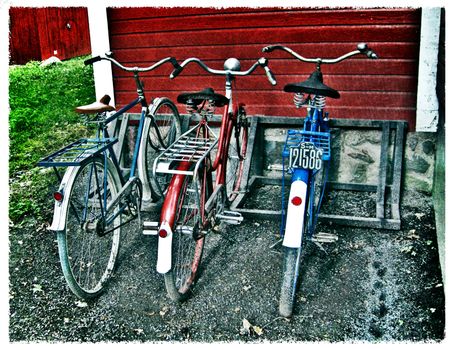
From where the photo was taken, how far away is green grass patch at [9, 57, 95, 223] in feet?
16.9

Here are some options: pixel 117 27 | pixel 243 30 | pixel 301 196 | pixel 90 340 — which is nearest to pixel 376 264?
pixel 301 196

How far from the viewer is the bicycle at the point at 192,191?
3.04 m

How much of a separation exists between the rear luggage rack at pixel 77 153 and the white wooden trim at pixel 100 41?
243cm

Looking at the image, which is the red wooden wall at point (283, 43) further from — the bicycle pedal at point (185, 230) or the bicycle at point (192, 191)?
the bicycle pedal at point (185, 230)

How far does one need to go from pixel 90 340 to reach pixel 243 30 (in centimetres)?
373

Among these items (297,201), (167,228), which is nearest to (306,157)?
(297,201)

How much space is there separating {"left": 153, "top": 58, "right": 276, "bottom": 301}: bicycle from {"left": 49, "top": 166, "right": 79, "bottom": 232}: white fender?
0.60 meters

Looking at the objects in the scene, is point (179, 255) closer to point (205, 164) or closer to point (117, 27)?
point (205, 164)

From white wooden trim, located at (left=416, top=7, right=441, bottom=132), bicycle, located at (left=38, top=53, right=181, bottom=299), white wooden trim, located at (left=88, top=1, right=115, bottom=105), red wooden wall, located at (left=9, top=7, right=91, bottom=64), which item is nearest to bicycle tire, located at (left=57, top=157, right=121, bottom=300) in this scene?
bicycle, located at (left=38, top=53, right=181, bottom=299)

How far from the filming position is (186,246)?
12.1 feet

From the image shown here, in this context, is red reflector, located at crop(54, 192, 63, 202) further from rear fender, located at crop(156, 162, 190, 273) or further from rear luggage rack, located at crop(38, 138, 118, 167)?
rear fender, located at crop(156, 162, 190, 273)

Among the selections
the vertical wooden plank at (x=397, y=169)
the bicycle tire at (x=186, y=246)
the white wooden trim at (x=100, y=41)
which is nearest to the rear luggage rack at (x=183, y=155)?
the bicycle tire at (x=186, y=246)

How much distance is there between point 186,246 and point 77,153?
115 centimetres
